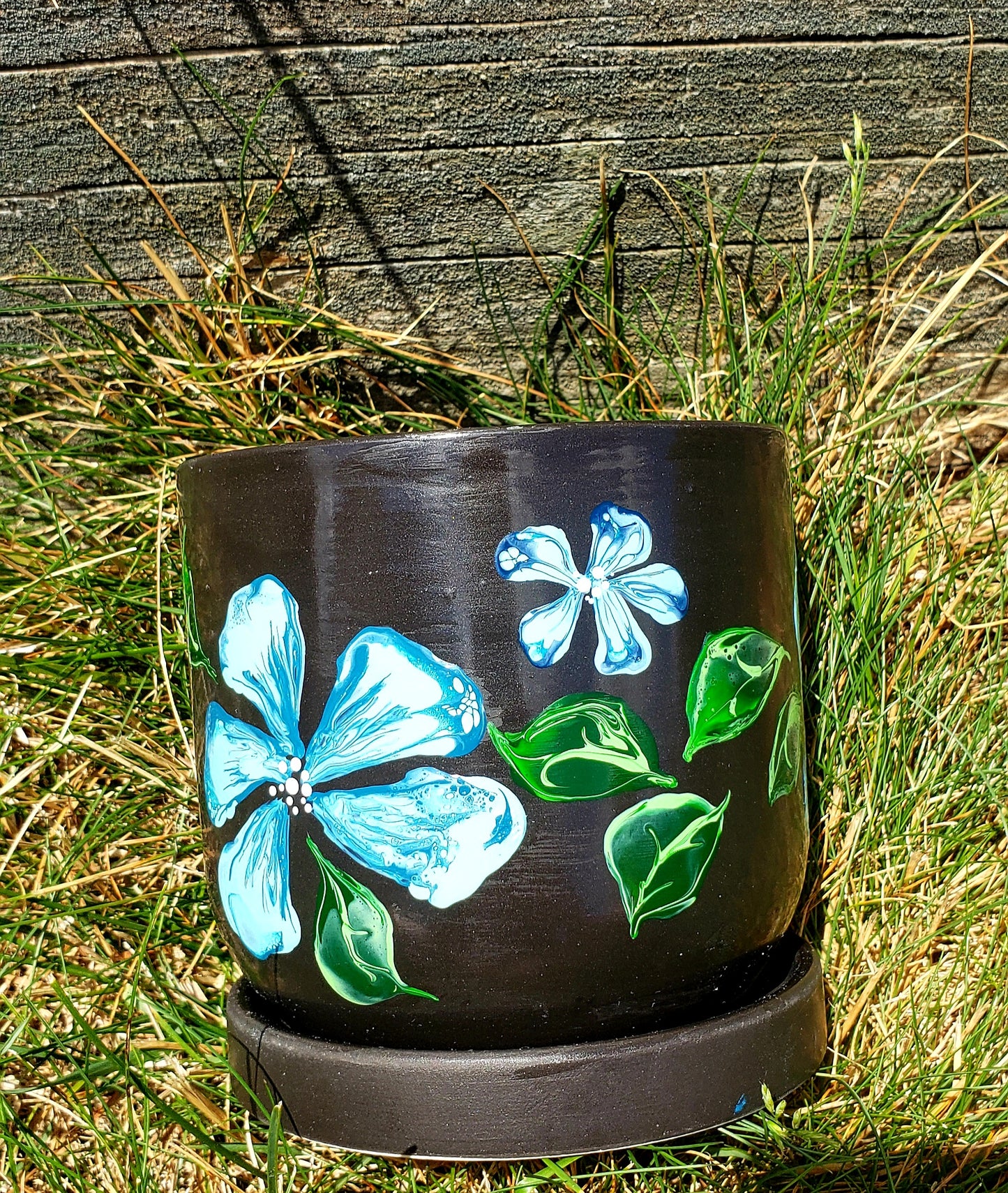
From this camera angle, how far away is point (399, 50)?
118 centimetres

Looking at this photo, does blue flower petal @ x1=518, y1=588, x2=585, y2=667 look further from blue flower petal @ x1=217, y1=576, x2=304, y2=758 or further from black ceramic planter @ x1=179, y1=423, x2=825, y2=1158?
blue flower petal @ x1=217, y1=576, x2=304, y2=758

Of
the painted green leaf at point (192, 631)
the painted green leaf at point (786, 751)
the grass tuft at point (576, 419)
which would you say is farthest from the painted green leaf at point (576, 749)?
the grass tuft at point (576, 419)

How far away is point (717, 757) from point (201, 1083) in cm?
59

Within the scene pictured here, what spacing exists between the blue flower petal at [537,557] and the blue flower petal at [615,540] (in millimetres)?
16

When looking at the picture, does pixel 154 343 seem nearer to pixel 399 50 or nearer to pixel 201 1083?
pixel 399 50

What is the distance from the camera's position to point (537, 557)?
2.51 ft

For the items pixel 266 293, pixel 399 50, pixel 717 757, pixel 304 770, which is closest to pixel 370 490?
pixel 304 770

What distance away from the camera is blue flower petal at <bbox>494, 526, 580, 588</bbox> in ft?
2.50

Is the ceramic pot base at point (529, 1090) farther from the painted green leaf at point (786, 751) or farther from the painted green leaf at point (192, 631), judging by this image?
the painted green leaf at point (192, 631)

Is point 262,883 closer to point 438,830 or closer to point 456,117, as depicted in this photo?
point 438,830

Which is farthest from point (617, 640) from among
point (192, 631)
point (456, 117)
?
point (456, 117)

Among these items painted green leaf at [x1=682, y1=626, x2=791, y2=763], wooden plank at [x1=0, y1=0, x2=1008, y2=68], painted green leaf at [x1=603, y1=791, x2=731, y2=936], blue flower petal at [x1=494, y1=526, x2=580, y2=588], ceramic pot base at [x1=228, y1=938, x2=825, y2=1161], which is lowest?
ceramic pot base at [x1=228, y1=938, x2=825, y2=1161]

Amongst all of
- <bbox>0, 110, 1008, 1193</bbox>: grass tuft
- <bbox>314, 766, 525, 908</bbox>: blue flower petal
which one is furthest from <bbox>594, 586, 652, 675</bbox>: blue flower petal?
<bbox>0, 110, 1008, 1193</bbox>: grass tuft

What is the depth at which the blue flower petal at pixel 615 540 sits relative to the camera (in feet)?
2.53
